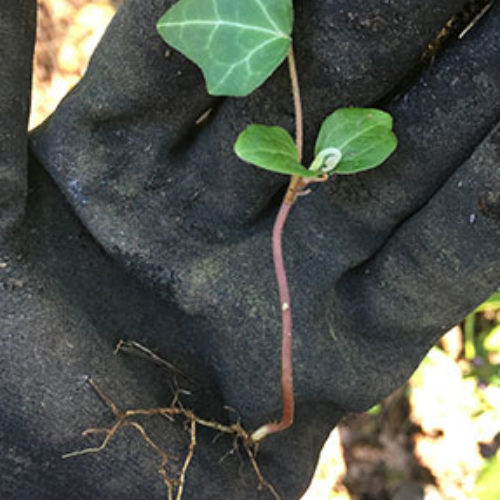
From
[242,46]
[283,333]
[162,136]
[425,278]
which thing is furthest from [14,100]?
[425,278]

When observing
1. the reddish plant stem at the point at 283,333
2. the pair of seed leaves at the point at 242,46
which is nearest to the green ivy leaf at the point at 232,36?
the pair of seed leaves at the point at 242,46

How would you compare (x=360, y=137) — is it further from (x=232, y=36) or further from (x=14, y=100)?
(x=14, y=100)

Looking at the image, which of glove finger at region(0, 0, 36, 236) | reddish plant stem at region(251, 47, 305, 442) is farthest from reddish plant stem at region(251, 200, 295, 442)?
glove finger at region(0, 0, 36, 236)

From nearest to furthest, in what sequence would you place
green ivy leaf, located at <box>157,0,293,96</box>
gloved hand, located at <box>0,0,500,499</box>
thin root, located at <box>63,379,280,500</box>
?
1. green ivy leaf, located at <box>157,0,293,96</box>
2. gloved hand, located at <box>0,0,500,499</box>
3. thin root, located at <box>63,379,280,500</box>

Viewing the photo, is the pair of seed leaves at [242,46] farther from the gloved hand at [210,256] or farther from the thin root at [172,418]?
the thin root at [172,418]

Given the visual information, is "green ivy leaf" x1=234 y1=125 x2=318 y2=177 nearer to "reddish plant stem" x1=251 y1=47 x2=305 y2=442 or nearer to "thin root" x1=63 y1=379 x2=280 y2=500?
"reddish plant stem" x1=251 y1=47 x2=305 y2=442
